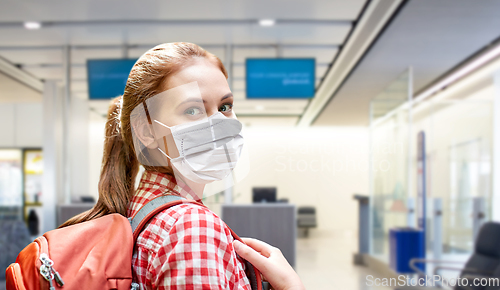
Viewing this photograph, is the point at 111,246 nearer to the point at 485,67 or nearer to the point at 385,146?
the point at 385,146

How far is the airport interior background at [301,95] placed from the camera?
2953mm

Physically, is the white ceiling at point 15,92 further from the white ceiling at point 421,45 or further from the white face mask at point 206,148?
the white face mask at point 206,148

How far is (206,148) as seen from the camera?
674 mm

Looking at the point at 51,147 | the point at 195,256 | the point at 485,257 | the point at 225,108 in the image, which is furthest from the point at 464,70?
the point at 51,147

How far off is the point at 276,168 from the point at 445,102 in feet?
10.9

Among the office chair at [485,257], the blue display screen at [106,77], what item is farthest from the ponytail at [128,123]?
the blue display screen at [106,77]

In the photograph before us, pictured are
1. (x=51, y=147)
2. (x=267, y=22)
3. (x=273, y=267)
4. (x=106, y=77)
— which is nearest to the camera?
(x=273, y=267)

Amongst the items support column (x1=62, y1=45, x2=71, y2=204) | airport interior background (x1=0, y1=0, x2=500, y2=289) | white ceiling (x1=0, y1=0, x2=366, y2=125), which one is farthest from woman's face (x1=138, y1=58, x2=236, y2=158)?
support column (x1=62, y1=45, x2=71, y2=204)

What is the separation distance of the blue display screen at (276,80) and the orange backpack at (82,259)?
9.60 feet

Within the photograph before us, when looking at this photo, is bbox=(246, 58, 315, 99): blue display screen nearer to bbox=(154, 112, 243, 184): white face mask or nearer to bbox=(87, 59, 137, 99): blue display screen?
bbox=(87, 59, 137, 99): blue display screen

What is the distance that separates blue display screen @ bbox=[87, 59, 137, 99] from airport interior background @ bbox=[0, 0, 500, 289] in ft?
0.04

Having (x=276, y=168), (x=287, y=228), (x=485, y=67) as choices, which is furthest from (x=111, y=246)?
(x=485, y=67)

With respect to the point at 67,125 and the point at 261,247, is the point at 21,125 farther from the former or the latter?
the point at 261,247

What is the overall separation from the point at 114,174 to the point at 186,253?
311mm
